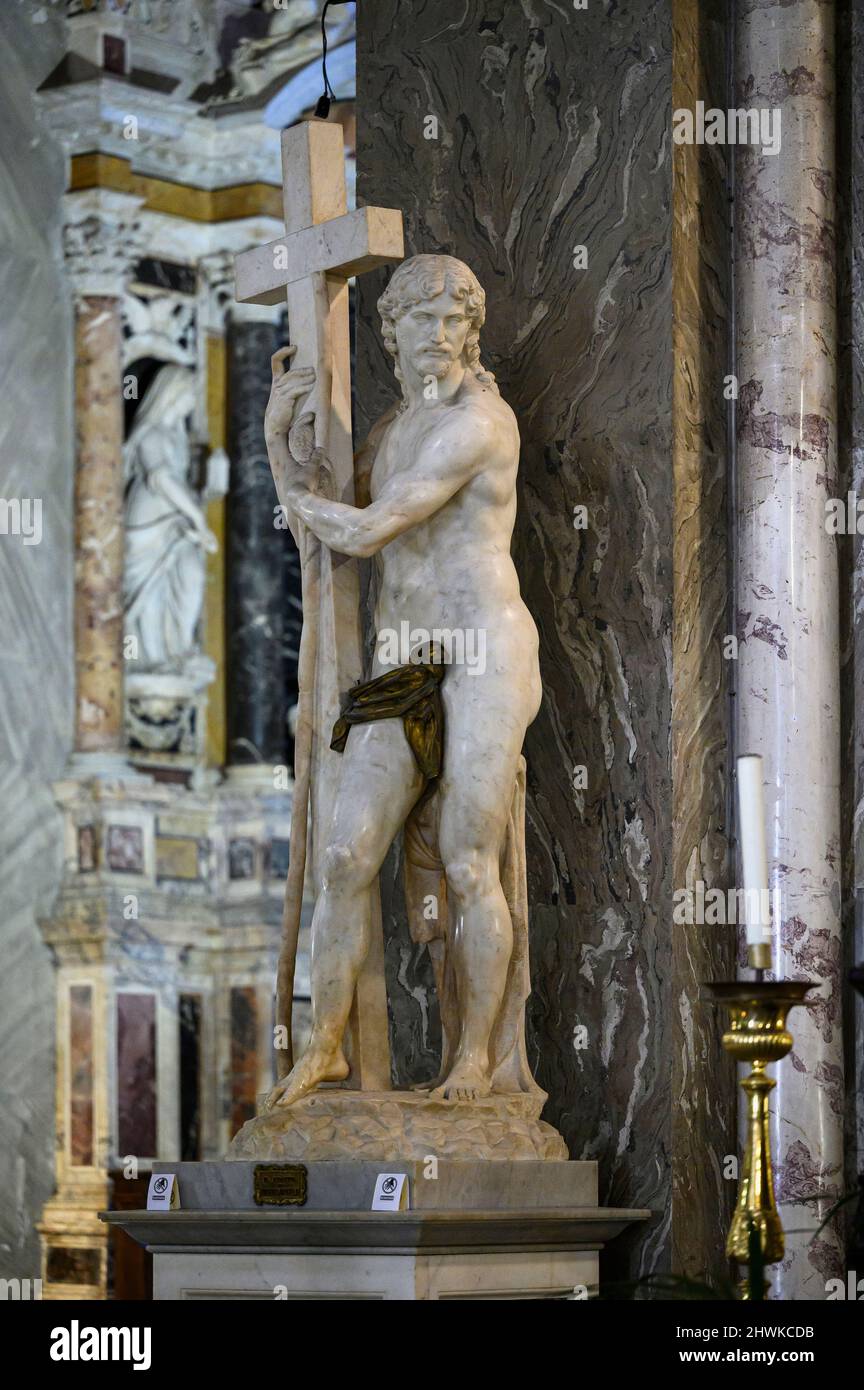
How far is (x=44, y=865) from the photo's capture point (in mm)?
12891

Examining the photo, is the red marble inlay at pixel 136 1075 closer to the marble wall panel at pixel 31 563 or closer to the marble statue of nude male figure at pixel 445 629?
the marble wall panel at pixel 31 563

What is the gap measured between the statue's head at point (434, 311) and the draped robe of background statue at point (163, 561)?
6.39 metres

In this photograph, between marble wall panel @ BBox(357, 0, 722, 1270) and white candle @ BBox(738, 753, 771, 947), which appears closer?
white candle @ BBox(738, 753, 771, 947)

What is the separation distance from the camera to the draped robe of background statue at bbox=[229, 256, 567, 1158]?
689cm

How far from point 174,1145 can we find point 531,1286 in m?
6.31

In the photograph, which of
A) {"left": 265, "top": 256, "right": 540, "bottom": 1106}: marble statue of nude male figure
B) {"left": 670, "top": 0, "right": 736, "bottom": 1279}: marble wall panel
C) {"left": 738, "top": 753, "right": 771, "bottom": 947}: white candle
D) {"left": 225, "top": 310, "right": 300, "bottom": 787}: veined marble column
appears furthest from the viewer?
{"left": 225, "top": 310, "right": 300, "bottom": 787}: veined marble column

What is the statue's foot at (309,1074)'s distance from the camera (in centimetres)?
683

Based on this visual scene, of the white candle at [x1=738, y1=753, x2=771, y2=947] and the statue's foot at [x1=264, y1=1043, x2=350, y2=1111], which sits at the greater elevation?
the white candle at [x1=738, y1=753, x2=771, y2=947]

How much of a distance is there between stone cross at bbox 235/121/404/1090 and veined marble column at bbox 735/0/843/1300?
127 cm

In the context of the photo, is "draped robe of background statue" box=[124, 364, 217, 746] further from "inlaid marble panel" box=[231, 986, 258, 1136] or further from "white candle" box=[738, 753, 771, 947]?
"white candle" box=[738, 753, 771, 947]

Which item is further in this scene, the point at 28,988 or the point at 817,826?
the point at 28,988

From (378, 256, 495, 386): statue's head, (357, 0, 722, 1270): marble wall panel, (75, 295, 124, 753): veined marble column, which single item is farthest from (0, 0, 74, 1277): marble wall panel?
(378, 256, 495, 386): statue's head
